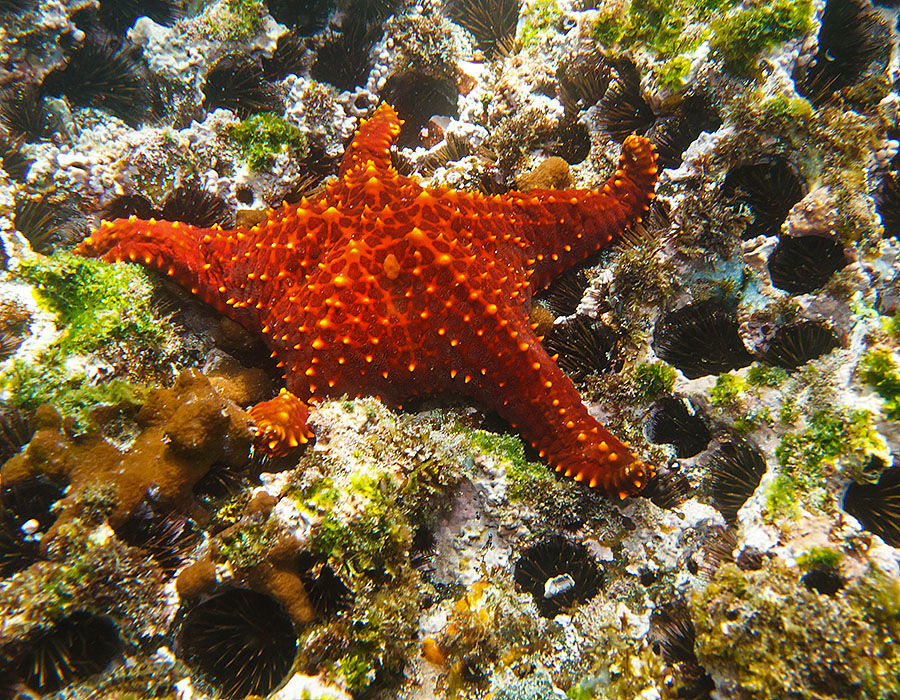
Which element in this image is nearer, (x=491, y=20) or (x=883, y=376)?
(x=883, y=376)

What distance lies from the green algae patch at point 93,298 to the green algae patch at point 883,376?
517cm

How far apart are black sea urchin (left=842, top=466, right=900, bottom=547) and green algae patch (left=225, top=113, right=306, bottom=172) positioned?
5.53 metres

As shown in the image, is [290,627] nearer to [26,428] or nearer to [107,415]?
[107,415]

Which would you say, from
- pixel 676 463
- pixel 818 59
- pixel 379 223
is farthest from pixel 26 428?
pixel 818 59

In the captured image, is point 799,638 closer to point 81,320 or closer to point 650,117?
point 650,117

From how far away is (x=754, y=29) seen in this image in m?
Result: 4.04

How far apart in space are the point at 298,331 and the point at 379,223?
42.1 inches

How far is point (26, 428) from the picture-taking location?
299 centimetres

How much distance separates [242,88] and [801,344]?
19.3ft

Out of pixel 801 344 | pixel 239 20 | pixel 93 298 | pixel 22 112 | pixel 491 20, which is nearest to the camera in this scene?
pixel 801 344

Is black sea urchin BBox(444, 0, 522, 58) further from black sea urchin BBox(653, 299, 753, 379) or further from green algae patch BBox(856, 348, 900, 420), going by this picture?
green algae patch BBox(856, 348, 900, 420)

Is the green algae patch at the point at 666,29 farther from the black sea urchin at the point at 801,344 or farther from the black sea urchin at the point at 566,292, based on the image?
the black sea urchin at the point at 801,344

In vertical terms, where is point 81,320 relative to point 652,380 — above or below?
above

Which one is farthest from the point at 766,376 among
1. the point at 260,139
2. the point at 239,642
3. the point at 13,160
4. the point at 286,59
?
the point at 13,160
